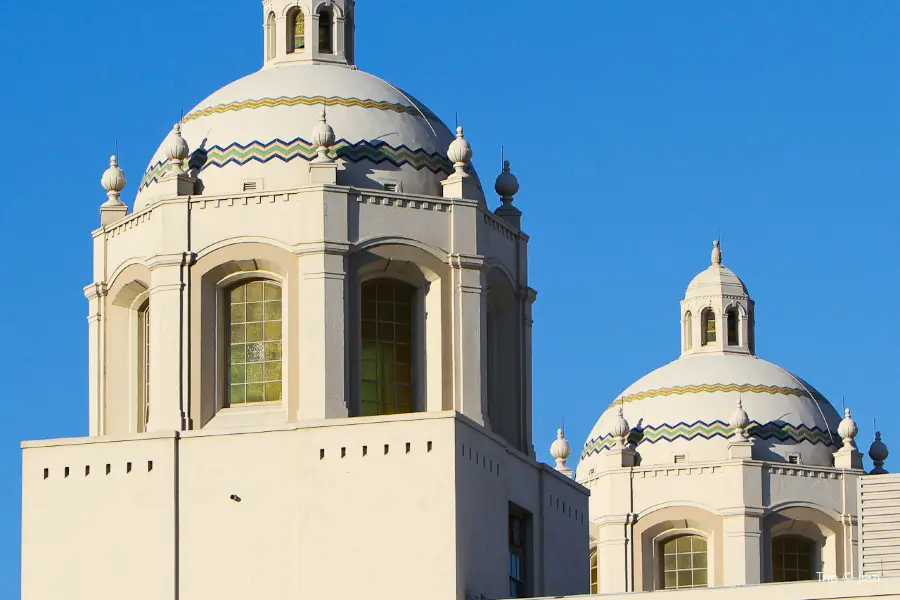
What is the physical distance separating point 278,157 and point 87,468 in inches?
270

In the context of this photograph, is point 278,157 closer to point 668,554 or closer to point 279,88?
point 279,88

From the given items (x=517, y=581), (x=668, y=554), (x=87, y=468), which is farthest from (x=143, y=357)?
(x=668, y=554)

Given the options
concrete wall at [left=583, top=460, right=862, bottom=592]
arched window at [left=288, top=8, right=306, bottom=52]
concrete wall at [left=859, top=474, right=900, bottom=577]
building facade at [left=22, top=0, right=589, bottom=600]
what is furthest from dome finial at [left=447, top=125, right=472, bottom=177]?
concrete wall at [left=583, top=460, right=862, bottom=592]

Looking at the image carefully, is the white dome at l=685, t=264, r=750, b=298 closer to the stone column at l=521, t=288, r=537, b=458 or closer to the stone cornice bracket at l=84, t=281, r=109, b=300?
the stone column at l=521, t=288, r=537, b=458

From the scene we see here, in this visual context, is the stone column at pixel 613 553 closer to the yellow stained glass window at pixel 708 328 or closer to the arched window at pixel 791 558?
the arched window at pixel 791 558

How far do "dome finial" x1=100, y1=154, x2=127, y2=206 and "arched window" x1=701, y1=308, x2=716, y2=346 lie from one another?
2057 centimetres

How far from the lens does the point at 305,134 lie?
63.8m

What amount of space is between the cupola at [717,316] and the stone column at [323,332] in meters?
21.1

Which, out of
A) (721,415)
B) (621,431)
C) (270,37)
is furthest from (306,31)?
(721,415)

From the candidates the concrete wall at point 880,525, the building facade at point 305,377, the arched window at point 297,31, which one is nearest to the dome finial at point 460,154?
the building facade at point 305,377

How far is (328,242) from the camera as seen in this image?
61.8 meters

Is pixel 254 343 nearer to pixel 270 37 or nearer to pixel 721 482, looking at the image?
pixel 270 37

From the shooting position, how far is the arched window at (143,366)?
6356 cm

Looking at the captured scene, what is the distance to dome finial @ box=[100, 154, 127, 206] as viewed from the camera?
65375 millimetres
